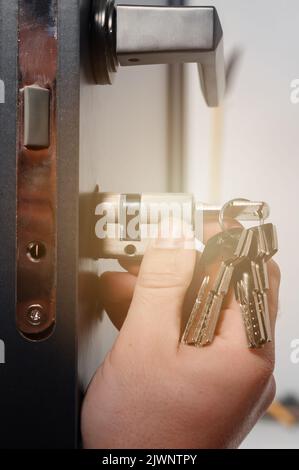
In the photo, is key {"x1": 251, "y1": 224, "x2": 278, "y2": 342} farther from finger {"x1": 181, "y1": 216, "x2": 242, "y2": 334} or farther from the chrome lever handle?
the chrome lever handle

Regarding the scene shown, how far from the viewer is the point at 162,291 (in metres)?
0.43

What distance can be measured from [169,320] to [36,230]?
129 millimetres

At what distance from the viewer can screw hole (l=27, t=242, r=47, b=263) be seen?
→ 39cm

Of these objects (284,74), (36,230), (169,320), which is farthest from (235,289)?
(284,74)

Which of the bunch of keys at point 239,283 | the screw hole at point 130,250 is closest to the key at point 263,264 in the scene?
the bunch of keys at point 239,283

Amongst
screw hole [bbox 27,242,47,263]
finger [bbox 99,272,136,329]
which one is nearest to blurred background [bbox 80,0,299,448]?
finger [bbox 99,272,136,329]

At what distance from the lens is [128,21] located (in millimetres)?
415

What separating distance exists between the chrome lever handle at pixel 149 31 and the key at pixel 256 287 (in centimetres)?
16

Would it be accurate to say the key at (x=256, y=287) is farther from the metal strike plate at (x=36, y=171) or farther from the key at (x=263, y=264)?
the metal strike plate at (x=36, y=171)

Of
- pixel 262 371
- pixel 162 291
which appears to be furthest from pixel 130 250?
pixel 262 371

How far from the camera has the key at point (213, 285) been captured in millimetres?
417

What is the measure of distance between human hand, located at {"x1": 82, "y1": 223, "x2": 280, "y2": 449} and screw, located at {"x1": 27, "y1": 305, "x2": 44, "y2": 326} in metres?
0.08

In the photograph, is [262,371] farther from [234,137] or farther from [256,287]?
[234,137]
